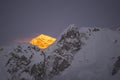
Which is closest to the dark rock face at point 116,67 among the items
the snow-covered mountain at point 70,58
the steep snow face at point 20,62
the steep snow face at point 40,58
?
the snow-covered mountain at point 70,58

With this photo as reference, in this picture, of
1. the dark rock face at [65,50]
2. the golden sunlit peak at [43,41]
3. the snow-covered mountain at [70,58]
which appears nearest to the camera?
the snow-covered mountain at [70,58]

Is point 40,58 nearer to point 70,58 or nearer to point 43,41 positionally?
point 70,58

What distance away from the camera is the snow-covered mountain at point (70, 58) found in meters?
60.1

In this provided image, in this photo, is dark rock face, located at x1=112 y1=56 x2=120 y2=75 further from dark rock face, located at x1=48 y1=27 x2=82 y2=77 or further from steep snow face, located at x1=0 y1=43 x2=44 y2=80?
steep snow face, located at x1=0 y1=43 x2=44 y2=80

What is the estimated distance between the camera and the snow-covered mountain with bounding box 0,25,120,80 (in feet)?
197

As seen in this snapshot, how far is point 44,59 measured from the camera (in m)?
70.2

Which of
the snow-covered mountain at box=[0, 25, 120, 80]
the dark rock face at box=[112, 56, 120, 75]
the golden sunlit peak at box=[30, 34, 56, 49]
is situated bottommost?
the dark rock face at box=[112, 56, 120, 75]

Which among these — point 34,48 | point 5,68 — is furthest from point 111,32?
point 5,68

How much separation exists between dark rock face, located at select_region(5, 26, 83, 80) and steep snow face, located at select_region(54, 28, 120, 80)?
2.93 m

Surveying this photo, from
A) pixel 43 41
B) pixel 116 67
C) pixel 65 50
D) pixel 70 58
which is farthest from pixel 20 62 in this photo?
pixel 43 41

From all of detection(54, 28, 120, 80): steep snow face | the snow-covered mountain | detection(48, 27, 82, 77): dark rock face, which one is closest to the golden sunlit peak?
the snow-covered mountain

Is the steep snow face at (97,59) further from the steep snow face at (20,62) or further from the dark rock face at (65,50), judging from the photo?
the steep snow face at (20,62)

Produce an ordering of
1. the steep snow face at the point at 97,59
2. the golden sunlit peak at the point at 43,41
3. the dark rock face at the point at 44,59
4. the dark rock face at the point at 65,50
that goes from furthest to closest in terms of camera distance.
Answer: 1. the golden sunlit peak at the point at 43,41
2. the dark rock face at the point at 65,50
3. the dark rock face at the point at 44,59
4. the steep snow face at the point at 97,59

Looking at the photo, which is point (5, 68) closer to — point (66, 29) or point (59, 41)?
point (59, 41)
